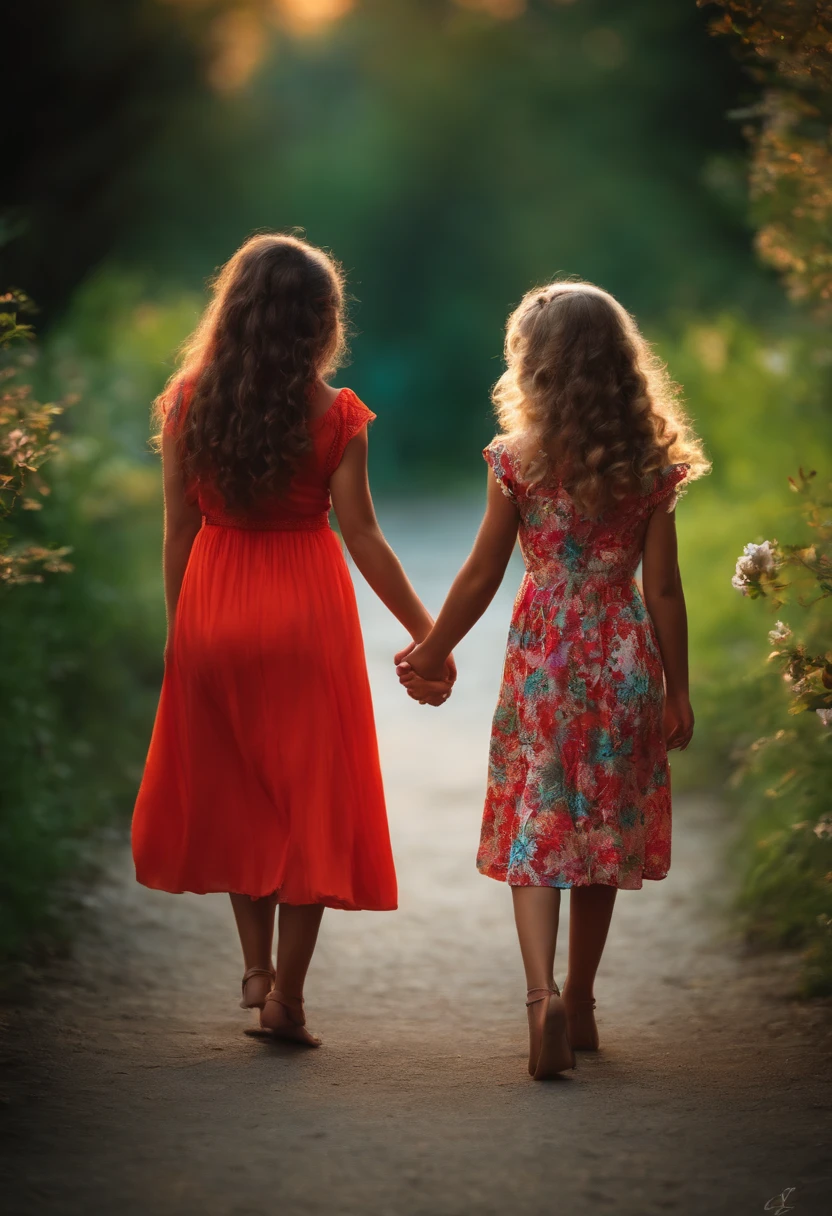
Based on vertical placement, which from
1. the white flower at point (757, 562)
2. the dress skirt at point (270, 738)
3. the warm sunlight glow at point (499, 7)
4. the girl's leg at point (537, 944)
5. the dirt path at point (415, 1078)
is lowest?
the dirt path at point (415, 1078)

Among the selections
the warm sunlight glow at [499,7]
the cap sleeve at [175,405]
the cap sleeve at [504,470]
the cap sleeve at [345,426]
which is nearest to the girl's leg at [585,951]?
the cap sleeve at [504,470]

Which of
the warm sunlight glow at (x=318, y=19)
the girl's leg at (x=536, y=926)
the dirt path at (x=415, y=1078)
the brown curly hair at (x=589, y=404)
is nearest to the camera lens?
the dirt path at (x=415, y=1078)

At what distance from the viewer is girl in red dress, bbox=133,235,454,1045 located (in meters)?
3.70

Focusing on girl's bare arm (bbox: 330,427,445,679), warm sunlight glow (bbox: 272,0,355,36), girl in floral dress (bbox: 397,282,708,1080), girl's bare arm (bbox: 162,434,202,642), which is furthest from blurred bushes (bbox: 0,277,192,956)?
warm sunlight glow (bbox: 272,0,355,36)

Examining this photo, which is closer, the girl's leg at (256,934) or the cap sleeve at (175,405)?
the cap sleeve at (175,405)

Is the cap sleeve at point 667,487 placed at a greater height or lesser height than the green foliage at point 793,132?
lesser

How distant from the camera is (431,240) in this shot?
2945 centimetres

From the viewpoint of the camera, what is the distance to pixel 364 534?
383 centimetres

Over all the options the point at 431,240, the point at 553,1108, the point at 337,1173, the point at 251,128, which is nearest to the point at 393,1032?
the point at 553,1108

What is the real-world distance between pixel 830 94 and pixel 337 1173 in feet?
11.7

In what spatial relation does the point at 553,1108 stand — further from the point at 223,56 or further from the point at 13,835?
the point at 223,56

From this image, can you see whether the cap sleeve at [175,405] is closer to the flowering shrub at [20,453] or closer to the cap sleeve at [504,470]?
the flowering shrub at [20,453]

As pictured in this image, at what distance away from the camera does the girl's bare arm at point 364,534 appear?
3781mm

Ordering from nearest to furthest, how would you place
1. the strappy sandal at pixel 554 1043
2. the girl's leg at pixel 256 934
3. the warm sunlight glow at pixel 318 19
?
the strappy sandal at pixel 554 1043, the girl's leg at pixel 256 934, the warm sunlight glow at pixel 318 19
